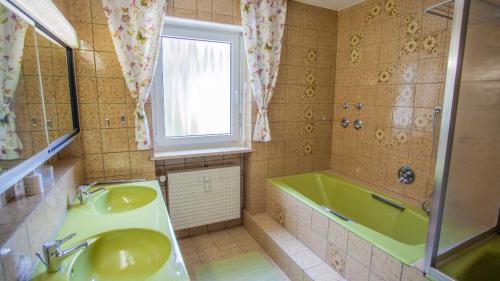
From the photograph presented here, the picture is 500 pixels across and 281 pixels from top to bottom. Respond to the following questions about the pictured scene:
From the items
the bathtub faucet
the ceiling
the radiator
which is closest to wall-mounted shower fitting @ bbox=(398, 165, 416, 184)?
the bathtub faucet

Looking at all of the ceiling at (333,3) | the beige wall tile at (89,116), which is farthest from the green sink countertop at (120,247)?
the ceiling at (333,3)

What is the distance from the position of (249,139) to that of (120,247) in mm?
1589

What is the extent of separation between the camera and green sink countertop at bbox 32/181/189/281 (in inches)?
36.5

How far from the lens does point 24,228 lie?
0.84 metres

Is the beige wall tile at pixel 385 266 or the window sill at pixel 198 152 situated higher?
the window sill at pixel 198 152

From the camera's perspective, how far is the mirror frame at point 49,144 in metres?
0.82

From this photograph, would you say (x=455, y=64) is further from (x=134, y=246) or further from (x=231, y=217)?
(x=231, y=217)

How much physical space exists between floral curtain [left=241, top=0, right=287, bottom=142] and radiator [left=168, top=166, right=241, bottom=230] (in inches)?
20.8

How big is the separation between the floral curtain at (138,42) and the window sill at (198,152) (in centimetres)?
22

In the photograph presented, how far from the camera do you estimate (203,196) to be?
248cm

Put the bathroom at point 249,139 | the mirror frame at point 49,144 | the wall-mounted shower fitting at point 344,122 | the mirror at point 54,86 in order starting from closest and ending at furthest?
1. the mirror frame at point 49,144
2. the bathroom at point 249,139
3. the mirror at point 54,86
4. the wall-mounted shower fitting at point 344,122

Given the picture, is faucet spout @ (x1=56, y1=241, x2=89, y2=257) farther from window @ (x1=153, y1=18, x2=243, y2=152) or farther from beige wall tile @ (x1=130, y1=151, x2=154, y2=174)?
window @ (x1=153, y1=18, x2=243, y2=152)

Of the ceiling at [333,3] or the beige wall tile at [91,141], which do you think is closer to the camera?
the beige wall tile at [91,141]

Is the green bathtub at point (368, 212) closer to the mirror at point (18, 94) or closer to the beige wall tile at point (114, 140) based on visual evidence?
the beige wall tile at point (114, 140)
